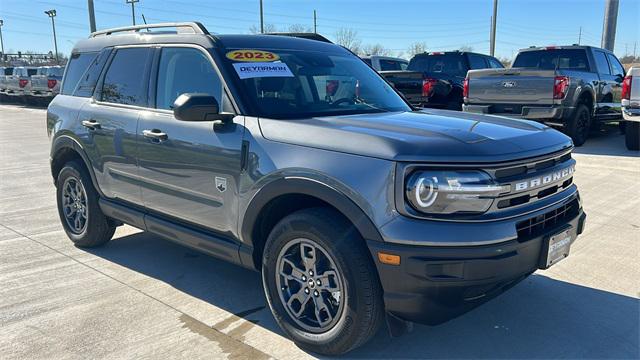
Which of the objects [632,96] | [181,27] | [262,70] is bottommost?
[632,96]

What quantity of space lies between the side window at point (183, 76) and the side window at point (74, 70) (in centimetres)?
129

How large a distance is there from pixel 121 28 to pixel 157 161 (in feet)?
5.42

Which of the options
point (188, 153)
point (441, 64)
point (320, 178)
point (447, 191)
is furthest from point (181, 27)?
point (441, 64)

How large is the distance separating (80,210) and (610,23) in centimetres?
1615

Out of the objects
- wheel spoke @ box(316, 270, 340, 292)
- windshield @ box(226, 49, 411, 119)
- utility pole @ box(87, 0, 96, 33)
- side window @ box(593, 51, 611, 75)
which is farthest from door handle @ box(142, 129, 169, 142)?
utility pole @ box(87, 0, 96, 33)

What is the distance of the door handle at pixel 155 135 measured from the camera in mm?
3795

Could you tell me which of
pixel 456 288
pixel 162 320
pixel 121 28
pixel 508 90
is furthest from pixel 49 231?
pixel 508 90

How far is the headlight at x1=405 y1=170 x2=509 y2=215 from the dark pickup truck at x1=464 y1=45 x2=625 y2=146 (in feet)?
24.8

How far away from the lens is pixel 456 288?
8.50 ft

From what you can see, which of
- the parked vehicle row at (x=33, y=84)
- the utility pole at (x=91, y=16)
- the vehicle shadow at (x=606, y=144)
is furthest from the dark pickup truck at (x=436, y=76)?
the parked vehicle row at (x=33, y=84)

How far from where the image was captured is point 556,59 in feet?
36.1

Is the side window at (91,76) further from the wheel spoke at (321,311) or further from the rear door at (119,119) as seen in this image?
the wheel spoke at (321,311)

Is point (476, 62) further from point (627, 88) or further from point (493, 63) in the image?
point (627, 88)

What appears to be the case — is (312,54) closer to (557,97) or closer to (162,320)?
(162,320)
